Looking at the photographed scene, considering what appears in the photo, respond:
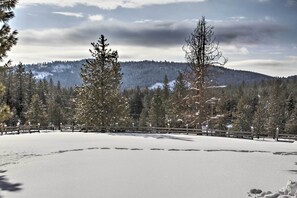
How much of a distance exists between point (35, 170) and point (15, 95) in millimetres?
73542

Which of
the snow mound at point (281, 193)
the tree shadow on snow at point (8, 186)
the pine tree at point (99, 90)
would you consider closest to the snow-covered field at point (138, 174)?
the tree shadow on snow at point (8, 186)

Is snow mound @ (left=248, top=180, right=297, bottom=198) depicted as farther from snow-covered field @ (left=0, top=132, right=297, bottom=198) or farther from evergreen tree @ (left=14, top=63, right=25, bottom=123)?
evergreen tree @ (left=14, top=63, right=25, bottom=123)

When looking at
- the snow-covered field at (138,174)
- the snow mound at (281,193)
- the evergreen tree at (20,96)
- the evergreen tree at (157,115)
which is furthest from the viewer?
the evergreen tree at (20,96)

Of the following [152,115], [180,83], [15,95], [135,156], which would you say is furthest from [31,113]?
[135,156]

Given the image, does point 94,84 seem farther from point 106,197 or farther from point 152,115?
point 106,197

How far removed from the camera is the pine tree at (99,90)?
46375mm

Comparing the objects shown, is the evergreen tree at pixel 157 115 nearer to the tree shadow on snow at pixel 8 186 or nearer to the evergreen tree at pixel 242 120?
the evergreen tree at pixel 242 120

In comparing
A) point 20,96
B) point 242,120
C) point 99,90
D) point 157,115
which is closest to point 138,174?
point 99,90

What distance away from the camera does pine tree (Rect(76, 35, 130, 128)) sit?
46375mm

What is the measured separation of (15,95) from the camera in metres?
83.4

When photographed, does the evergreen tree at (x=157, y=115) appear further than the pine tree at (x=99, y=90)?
Yes

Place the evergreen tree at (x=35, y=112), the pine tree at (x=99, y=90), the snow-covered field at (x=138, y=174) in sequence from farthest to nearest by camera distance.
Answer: the evergreen tree at (x=35, y=112) → the pine tree at (x=99, y=90) → the snow-covered field at (x=138, y=174)

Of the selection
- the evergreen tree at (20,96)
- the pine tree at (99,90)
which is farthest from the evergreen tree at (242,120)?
the evergreen tree at (20,96)

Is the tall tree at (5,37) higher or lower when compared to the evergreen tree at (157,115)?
higher
